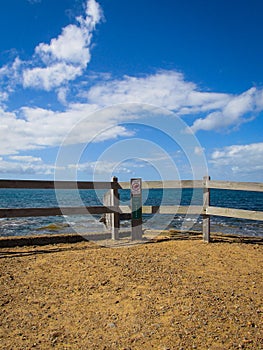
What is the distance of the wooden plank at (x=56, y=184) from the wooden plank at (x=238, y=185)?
2628 millimetres

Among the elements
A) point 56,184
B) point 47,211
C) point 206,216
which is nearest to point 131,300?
point 47,211

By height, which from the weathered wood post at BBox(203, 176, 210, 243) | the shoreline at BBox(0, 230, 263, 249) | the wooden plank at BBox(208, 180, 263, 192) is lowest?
the shoreline at BBox(0, 230, 263, 249)

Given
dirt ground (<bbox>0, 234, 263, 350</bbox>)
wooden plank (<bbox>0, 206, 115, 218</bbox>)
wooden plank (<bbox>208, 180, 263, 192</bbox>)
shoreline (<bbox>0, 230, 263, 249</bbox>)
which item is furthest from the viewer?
shoreline (<bbox>0, 230, 263, 249</bbox>)

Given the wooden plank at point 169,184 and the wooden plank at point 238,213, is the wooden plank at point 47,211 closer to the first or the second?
the wooden plank at point 169,184

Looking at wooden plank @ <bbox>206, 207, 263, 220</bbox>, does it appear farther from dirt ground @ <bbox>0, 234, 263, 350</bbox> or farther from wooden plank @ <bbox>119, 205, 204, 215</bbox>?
dirt ground @ <bbox>0, 234, 263, 350</bbox>

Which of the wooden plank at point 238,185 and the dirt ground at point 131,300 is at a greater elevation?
the wooden plank at point 238,185

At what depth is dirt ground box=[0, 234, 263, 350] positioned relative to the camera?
3.01 metres

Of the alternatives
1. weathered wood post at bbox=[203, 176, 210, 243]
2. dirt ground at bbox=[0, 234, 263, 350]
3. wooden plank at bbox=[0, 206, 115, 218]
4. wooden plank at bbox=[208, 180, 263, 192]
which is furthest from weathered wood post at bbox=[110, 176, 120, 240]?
wooden plank at bbox=[208, 180, 263, 192]

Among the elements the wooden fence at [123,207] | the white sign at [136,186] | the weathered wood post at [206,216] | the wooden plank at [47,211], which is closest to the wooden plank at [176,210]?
the wooden fence at [123,207]

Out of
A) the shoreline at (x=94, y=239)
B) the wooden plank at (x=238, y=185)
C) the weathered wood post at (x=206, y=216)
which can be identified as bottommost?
the shoreline at (x=94, y=239)

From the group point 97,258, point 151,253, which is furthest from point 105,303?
point 151,253

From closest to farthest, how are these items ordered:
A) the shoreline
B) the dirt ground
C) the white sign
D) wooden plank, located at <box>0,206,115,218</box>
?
the dirt ground → wooden plank, located at <box>0,206,115,218</box> → the shoreline → the white sign

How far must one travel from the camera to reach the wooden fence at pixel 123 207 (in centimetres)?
696

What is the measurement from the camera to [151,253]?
6422 mm
